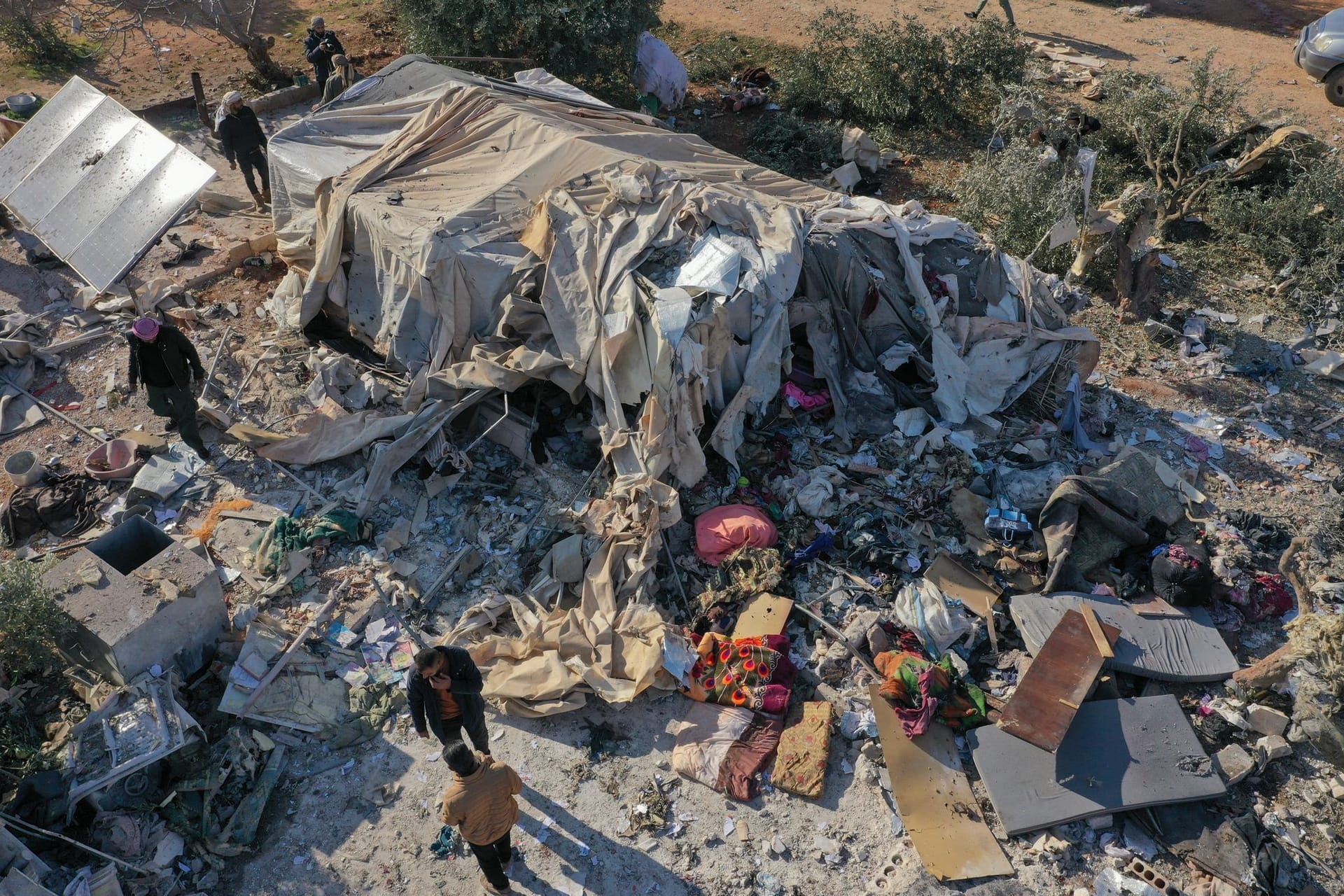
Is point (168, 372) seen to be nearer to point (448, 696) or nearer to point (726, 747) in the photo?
point (448, 696)

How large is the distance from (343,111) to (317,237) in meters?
1.68

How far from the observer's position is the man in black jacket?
15.3 feet

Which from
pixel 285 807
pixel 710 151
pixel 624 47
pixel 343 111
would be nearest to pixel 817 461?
pixel 710 151

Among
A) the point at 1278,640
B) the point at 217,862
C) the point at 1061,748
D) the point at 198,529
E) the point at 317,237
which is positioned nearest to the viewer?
the point at 217,862

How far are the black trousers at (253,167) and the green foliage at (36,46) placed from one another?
6310 mm

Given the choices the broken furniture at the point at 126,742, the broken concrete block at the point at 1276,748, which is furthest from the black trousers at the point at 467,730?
the broken concrete block at the point at 1276,748

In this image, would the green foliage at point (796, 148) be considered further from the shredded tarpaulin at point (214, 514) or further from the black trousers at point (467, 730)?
the black trousers at point (467, 730)

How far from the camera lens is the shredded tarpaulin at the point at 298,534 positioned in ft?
21.4

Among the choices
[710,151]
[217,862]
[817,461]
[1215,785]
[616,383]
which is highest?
[710,151]

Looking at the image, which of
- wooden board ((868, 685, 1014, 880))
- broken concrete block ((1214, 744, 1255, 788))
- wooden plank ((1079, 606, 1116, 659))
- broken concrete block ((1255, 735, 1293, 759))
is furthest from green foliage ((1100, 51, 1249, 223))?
wooden board ((868, 685, 1014, 880))

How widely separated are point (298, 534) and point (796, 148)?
27.4 ft

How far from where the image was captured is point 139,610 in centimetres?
549

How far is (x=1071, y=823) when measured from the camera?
208 inches

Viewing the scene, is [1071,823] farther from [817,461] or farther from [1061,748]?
[817,461]
